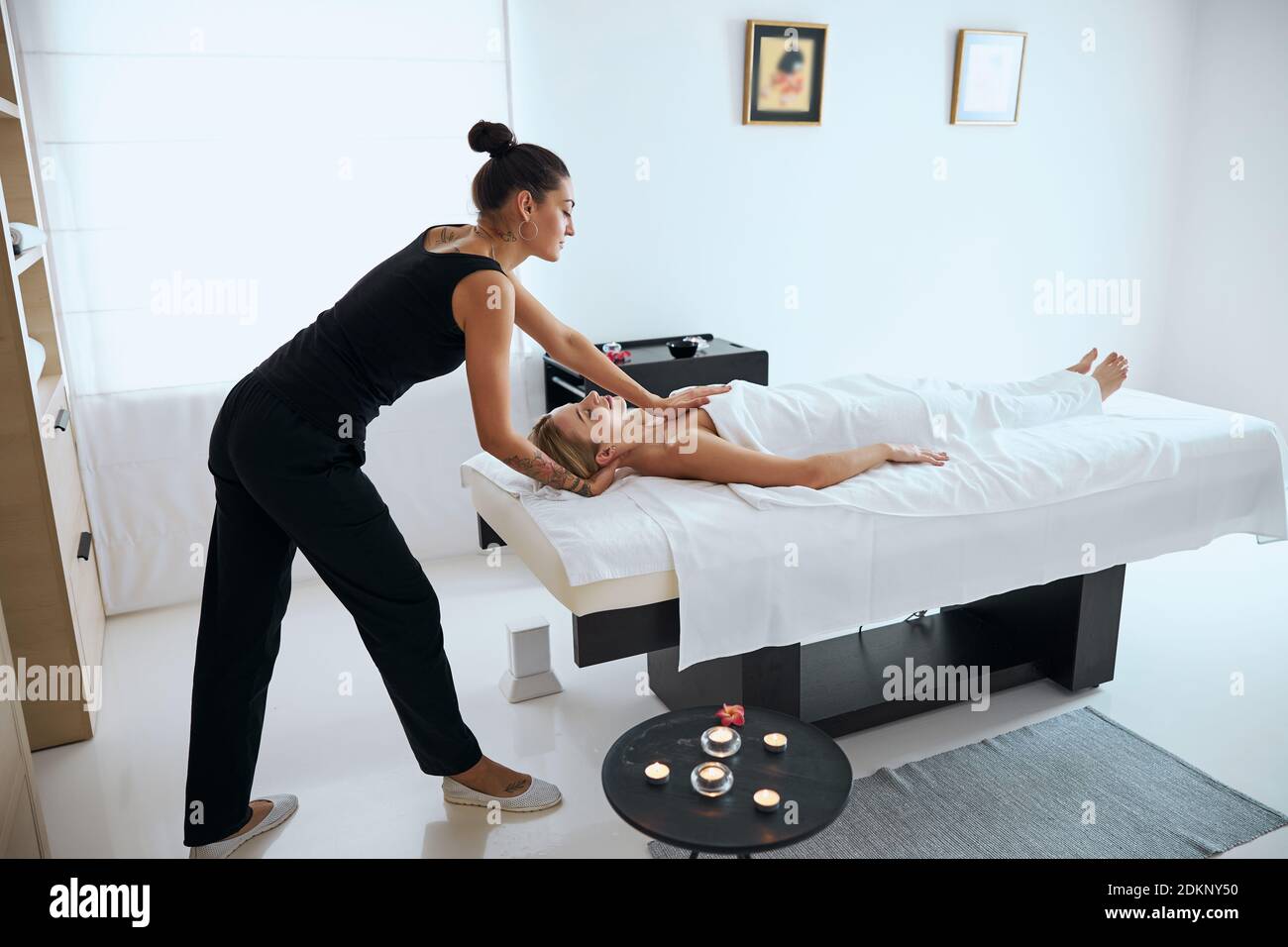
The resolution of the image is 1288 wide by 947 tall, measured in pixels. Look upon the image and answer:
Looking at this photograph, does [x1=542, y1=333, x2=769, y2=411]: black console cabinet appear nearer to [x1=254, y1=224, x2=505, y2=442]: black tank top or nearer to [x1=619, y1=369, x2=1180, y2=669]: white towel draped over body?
[x1=619, y1=369, x2=1180, y2=669]: white towel draped over body

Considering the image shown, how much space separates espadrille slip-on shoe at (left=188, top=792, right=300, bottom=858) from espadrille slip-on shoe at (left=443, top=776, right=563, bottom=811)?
0.33 meters

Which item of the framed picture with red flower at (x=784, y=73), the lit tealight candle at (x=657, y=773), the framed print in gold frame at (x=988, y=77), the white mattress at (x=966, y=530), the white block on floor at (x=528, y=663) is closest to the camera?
the lit tealight candle at (x=657, y=773)

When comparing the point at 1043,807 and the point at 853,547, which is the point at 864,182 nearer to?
the point at 853,547

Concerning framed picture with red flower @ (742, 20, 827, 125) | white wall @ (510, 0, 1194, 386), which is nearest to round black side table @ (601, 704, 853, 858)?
white wall @ (510, 0, 1194, 386)

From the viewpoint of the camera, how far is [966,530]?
2.24 metres

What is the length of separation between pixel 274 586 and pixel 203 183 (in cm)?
170

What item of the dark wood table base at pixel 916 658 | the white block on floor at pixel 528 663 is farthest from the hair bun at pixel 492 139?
the white block on floor at pixel 528 663

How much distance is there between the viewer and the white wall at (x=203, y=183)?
3.00 metres

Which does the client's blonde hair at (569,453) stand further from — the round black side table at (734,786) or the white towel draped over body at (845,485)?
the round black side table at (734,786)

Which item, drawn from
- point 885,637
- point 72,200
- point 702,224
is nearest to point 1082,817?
point 885,637

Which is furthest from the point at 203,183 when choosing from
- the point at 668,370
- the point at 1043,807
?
the point at 1043,807

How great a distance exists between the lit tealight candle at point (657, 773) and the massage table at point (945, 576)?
405 mm

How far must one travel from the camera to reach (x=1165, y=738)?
7.98ft
